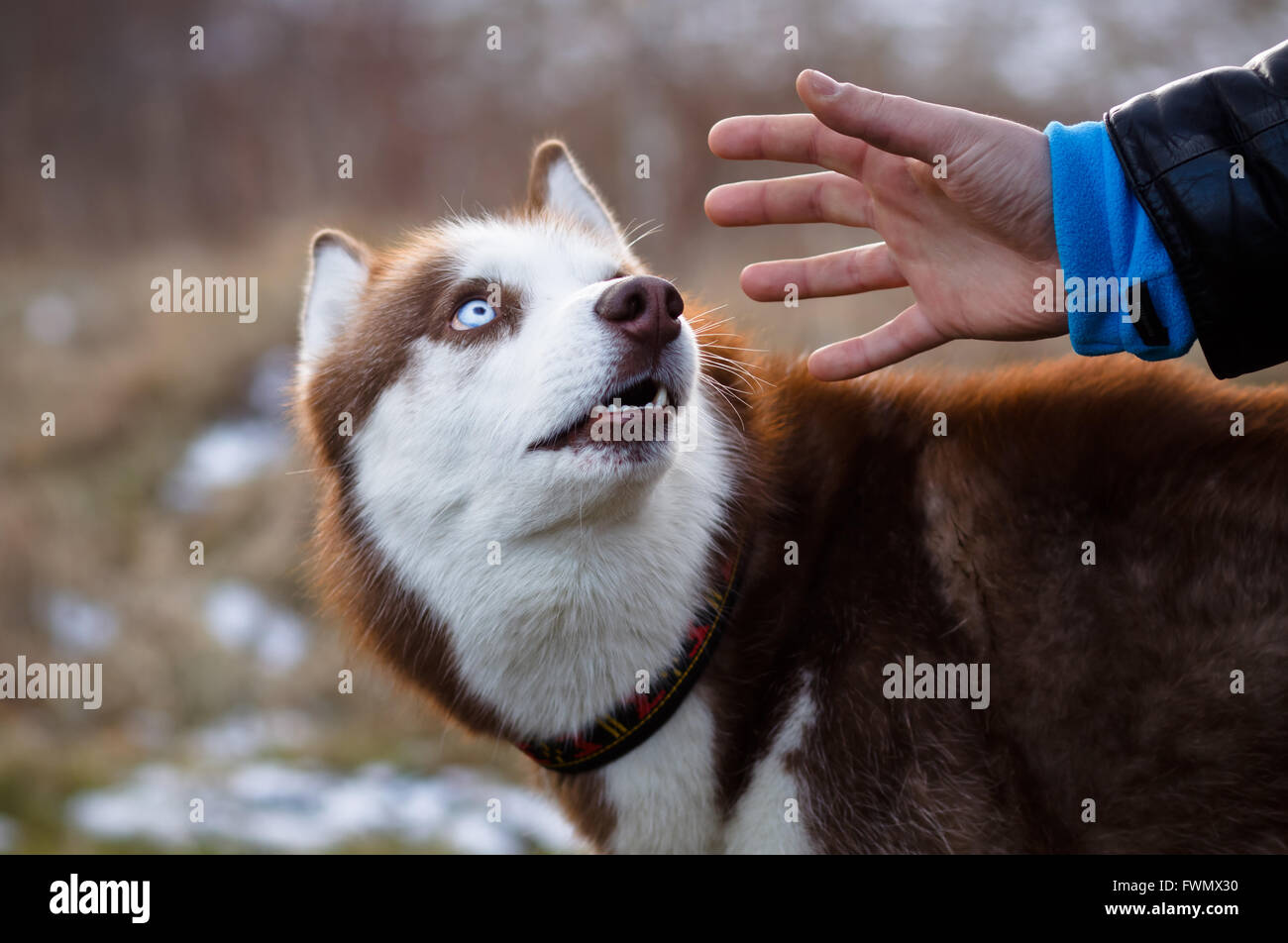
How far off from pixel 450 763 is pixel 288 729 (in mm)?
1224

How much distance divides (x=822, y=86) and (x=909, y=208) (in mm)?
551

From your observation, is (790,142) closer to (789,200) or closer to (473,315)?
(789,200)

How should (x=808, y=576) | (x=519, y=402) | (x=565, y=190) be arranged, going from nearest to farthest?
1. (x=519, y=402)
2. (x=808, y=576)
3. (x=565, y=190)

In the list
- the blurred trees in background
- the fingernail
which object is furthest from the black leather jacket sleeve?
the blurred trees in background

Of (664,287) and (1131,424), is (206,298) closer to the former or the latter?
(664,287)

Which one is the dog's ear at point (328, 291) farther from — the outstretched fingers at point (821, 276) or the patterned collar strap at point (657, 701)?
the patterned collar strap at point (657, 701)

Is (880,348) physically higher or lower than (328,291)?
lower

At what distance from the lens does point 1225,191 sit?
2.08 m

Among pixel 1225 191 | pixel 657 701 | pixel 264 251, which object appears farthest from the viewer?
pixel 264 251

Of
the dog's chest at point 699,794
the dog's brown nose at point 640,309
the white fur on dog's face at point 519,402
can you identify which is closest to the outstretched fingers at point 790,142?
the white fur on dog's face at point 519,402

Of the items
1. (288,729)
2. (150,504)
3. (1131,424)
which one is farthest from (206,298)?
(1131,424)

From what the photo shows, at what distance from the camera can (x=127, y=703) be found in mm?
6395

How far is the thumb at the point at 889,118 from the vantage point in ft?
7.11

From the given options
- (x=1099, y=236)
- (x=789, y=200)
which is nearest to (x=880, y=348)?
(x=789, y=200)
